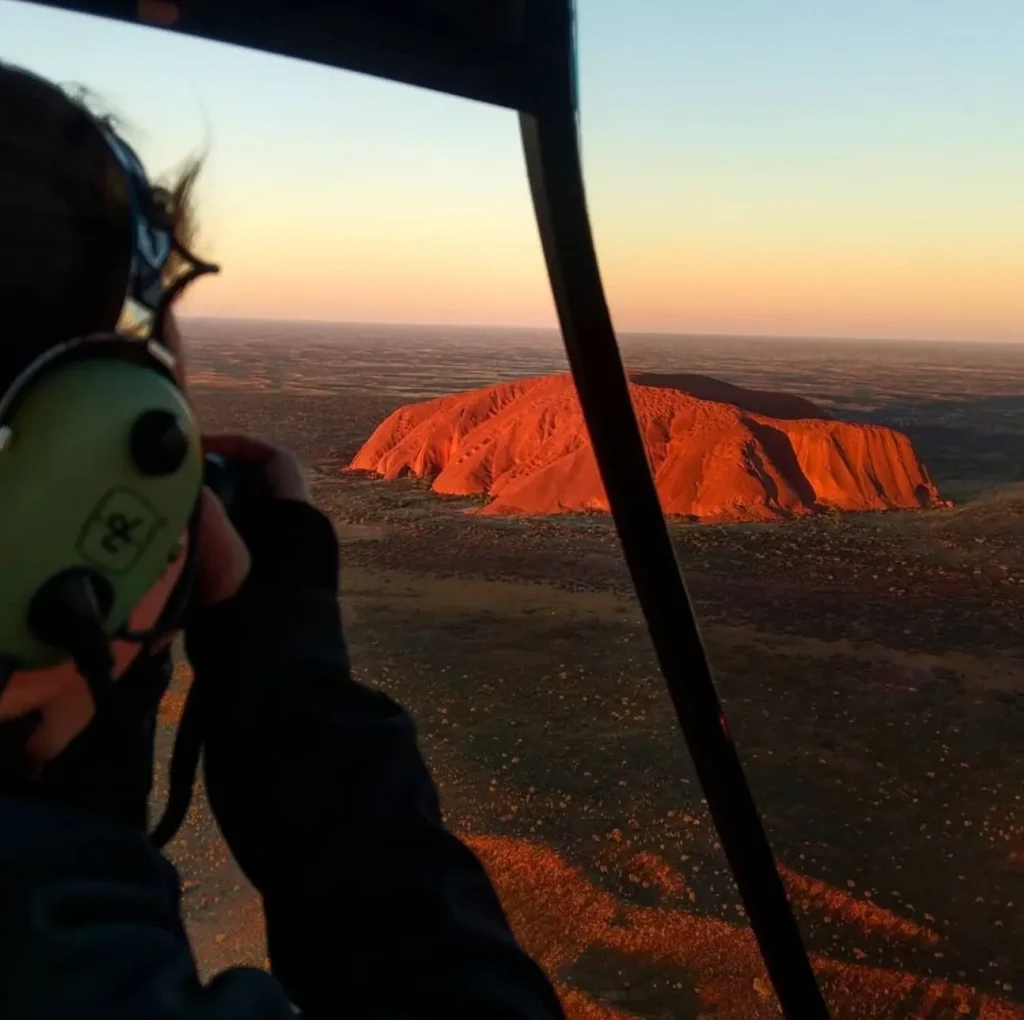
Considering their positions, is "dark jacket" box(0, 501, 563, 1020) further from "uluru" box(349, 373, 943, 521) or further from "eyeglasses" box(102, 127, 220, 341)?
"uluru" box(349, 373, 943, 521)

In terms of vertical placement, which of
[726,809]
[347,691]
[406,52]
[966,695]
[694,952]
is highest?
[406,52]

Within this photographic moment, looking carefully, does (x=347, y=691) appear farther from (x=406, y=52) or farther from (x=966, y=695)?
(x=966, y=695)

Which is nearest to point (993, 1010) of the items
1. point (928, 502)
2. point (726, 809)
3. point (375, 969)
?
point (928, 502)

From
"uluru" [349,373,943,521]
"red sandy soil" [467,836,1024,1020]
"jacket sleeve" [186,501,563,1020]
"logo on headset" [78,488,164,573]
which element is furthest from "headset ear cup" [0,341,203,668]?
"red sandy soil" [467,836,1024,1020]

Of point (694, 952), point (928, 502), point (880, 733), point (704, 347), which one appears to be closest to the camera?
point (704, 347)

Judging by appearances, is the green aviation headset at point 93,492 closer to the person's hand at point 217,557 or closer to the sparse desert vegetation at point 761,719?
the person's hand at point 217,557

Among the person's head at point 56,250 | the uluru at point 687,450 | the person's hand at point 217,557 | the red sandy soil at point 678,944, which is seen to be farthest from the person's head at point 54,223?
the red sandy soil at point 678,944

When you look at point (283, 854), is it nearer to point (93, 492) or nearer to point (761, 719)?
point (93, 492)
